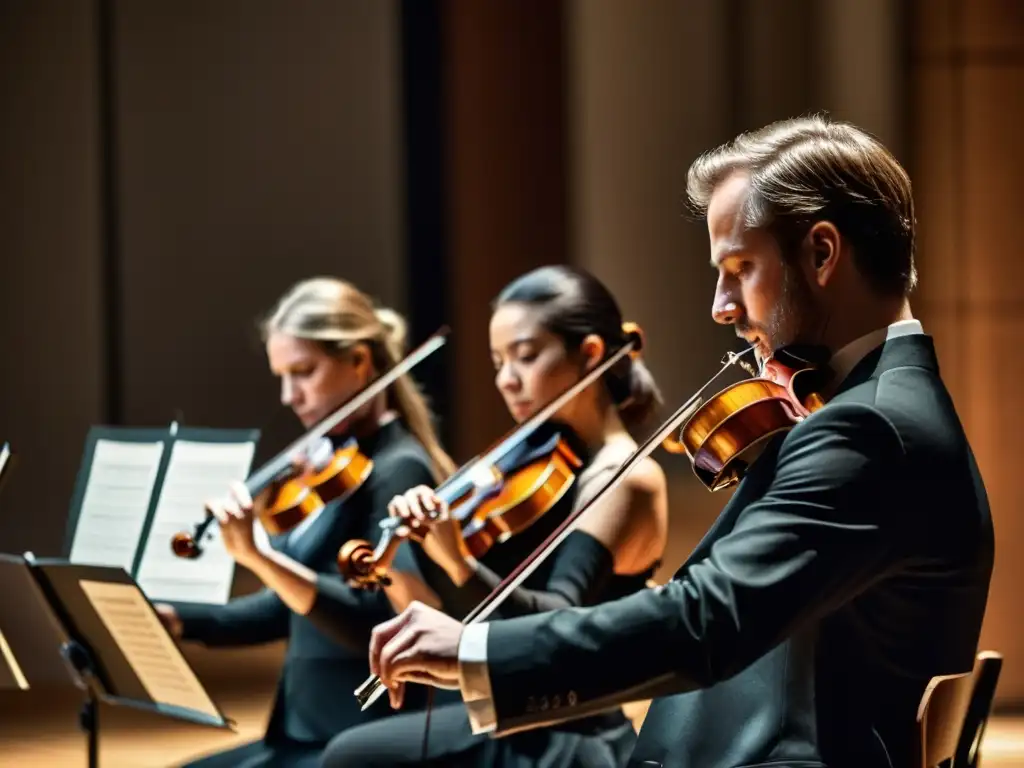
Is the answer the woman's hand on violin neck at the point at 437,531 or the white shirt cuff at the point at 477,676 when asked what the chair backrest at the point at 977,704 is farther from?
the woman's hand on violin neck at the point at 437,531

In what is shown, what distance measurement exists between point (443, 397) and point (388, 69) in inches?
48.8

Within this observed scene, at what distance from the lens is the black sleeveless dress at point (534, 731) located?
2271 millimetres

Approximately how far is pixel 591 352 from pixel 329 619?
63 cm

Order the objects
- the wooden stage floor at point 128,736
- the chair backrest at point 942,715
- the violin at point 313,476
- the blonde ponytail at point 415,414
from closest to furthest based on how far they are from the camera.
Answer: the chair backrest at point 942,715, the violin at point 313,476, the blonde ponytail at point 415,414, the wooden stage floor at point 128,736

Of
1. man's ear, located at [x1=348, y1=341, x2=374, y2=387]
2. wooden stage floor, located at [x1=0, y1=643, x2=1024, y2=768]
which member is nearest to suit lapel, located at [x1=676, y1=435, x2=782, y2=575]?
man's ear, located at [x1=348, y1=341, x2=374, y2=387]

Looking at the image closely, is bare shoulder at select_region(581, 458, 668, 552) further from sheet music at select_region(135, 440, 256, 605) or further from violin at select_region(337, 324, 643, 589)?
sheet music at select_region(135, 440, 256, 605)

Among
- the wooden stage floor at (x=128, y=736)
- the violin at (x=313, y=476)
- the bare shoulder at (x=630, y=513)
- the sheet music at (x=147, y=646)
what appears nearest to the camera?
the sheet music at (x=147, y=646)

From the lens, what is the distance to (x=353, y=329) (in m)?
2.96

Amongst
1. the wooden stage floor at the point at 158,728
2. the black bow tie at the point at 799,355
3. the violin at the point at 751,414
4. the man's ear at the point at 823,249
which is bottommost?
the wooden stage floor at the point at 158,728

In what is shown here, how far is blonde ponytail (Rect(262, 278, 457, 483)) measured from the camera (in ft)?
9.58

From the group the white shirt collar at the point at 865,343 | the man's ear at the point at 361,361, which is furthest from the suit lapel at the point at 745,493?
the man's ear at the point at 361,361

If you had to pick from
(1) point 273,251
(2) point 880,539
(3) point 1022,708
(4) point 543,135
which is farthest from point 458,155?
(2) point 880,539

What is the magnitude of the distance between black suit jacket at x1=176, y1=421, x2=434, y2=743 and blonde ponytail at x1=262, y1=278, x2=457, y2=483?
6cm

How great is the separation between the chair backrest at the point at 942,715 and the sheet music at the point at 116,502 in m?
1.49
